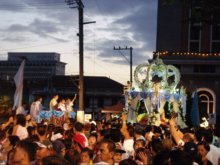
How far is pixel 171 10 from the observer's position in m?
48.8

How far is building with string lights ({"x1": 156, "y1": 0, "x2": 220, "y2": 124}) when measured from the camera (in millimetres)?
44156

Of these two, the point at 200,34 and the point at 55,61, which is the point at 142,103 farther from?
the point at 55,61

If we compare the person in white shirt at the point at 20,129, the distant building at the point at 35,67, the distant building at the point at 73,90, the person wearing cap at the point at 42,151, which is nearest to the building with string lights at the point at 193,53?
the person in white shirt at the point at 20,129

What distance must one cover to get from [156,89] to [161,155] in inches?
834

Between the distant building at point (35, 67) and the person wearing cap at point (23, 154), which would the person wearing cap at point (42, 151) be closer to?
the person wearing cap at point (23, 154)

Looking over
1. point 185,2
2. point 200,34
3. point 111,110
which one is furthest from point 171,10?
point 185,2

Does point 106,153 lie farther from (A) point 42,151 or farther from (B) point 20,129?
(B) point 20,129

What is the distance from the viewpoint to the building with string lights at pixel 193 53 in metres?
44.2

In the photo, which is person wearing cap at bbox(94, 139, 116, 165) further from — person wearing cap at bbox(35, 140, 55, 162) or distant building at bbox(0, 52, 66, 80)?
distant building at bbox(0, 52, 66, 80)

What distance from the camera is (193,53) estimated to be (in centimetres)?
4472

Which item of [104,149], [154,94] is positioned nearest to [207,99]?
Result: [154,94]

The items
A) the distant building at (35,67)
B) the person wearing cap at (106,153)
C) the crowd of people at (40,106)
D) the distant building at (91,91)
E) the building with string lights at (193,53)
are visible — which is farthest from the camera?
the distant building at (35,67)

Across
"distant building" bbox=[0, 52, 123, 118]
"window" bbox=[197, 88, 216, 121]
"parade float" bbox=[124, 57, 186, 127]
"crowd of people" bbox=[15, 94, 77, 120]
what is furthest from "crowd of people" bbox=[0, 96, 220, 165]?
"distant building" bbox=[0, 52, 123, 118]

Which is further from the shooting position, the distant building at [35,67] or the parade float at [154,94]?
the distant building at [35,67]
